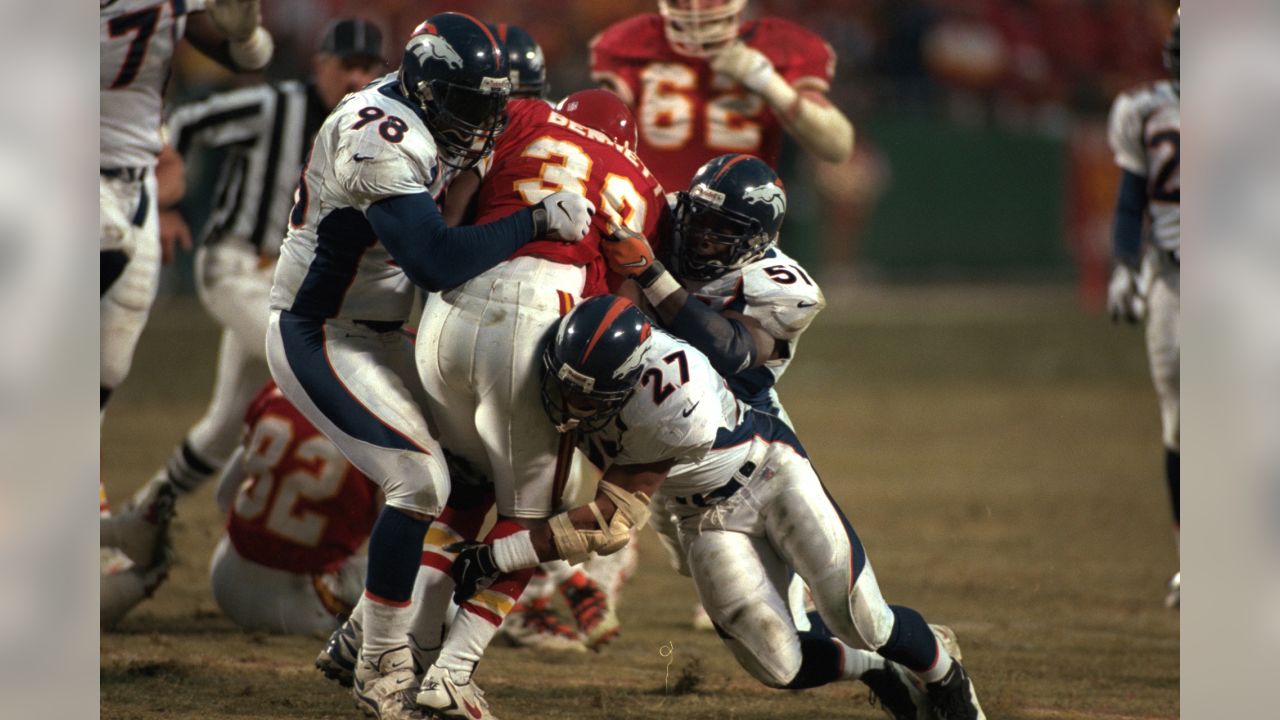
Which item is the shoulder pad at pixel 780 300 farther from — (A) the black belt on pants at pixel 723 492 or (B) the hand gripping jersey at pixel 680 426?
(A) the black belt on pants at pixel 723 492

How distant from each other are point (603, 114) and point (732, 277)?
0.63 m

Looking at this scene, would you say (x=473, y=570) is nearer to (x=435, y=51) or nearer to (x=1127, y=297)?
(x=435, y=51)

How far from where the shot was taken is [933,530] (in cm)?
682

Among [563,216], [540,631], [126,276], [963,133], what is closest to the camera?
[563,216]

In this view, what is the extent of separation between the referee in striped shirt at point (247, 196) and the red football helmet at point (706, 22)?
47.7 inches

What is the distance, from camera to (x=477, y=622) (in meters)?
3.47

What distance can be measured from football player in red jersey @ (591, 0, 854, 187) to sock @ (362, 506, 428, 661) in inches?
94.0

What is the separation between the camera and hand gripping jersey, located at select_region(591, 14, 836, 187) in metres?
5.50

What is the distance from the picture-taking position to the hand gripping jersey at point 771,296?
3.67 metres

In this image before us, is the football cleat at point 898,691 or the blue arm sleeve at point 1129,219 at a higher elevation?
the blue arm sleeve at point 1129,219

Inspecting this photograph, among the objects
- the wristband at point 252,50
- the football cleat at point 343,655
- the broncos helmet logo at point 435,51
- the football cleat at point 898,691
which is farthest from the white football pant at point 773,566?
the wristband at point 252,50

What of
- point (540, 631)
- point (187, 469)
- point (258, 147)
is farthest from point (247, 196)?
point (540, 631)

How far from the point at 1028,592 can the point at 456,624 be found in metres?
2.91
